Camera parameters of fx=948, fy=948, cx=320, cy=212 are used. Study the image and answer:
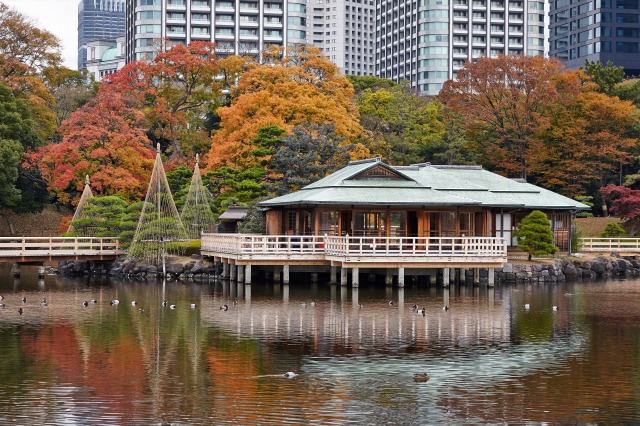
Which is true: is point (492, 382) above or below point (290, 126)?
below

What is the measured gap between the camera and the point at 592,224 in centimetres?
7762

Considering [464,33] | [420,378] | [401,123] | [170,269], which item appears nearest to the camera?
[420,378]

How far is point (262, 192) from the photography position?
6269 centimetres

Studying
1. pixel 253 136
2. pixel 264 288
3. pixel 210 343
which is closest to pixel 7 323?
pixel 210 343

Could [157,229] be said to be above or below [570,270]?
above

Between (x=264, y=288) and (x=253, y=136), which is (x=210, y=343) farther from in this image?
(x=253, y=136)

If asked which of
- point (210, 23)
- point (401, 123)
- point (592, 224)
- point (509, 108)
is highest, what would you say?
point (210, 23)

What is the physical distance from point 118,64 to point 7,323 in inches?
6596

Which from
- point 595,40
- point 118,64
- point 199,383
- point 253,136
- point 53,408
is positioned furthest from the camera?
point 118,64

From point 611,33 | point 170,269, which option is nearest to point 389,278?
point 170,269

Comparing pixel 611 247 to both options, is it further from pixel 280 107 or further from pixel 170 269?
pixel 170 269

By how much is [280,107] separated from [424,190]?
810 inches

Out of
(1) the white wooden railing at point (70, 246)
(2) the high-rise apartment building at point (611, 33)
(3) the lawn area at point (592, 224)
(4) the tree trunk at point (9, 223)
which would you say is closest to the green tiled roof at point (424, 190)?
(1) the white wooden railing at point (70, 246)

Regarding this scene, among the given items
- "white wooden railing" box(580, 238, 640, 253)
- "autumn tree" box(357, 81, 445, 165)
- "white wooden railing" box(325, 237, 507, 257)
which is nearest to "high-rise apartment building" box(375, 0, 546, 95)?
"autumn tree" box(357, 81, 445, 165)
